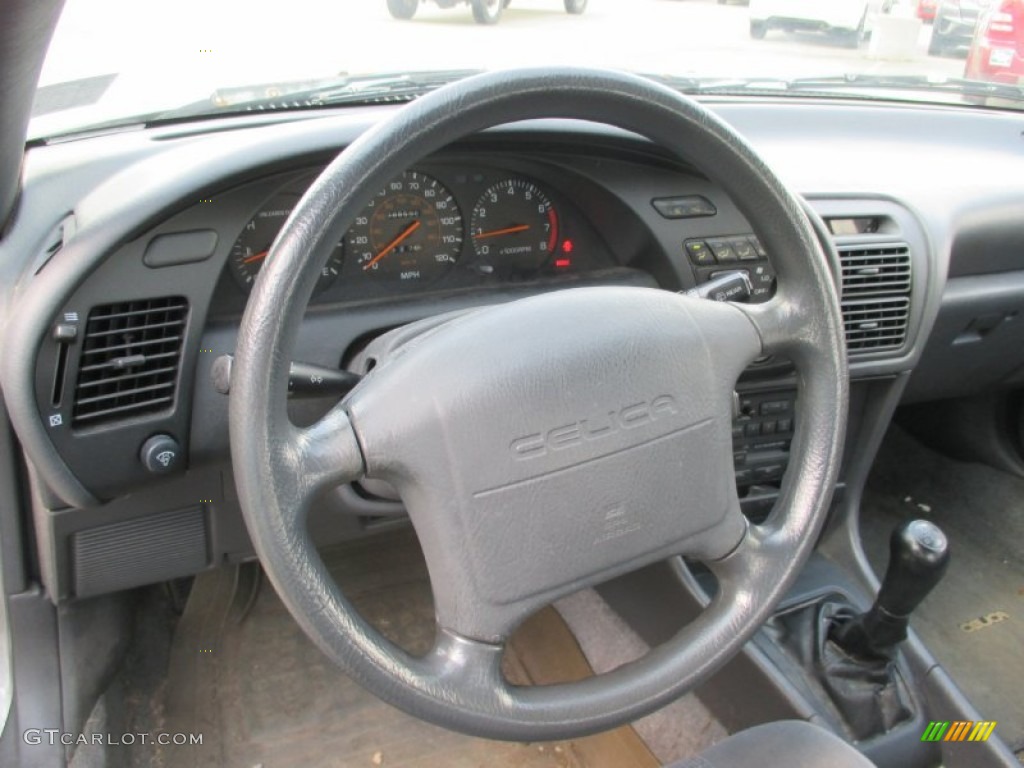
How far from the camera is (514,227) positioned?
1.71m

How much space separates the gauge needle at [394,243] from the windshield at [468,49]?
0.28m

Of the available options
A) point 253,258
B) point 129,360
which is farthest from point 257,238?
point 129,360

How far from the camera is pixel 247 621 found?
7.86 ft

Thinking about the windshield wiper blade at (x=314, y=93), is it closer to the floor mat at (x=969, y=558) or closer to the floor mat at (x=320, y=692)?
the floor mat at (x=320, y=692)

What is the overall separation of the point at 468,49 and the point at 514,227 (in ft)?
1.57

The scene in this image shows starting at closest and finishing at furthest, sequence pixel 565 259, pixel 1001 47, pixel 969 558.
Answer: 1. pixel 565 259
2. pixel 1001 47
3. pixel 969 558

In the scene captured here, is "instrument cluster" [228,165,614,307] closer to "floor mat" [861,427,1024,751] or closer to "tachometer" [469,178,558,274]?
"tachometer" [469,178,558,274]

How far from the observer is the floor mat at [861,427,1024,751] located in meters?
2.22

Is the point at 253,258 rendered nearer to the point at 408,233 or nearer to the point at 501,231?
the point at 408,233

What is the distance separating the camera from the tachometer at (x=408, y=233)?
1569 millimetres

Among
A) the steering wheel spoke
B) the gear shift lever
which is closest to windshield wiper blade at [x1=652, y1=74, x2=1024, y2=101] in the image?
the gear shift lever

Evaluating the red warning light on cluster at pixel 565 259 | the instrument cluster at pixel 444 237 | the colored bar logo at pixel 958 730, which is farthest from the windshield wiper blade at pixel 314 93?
the colored bar logo at pixel 958 730

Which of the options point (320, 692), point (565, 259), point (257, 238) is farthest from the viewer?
point (320, 692)

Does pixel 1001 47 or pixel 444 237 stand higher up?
pixel 1001 47
